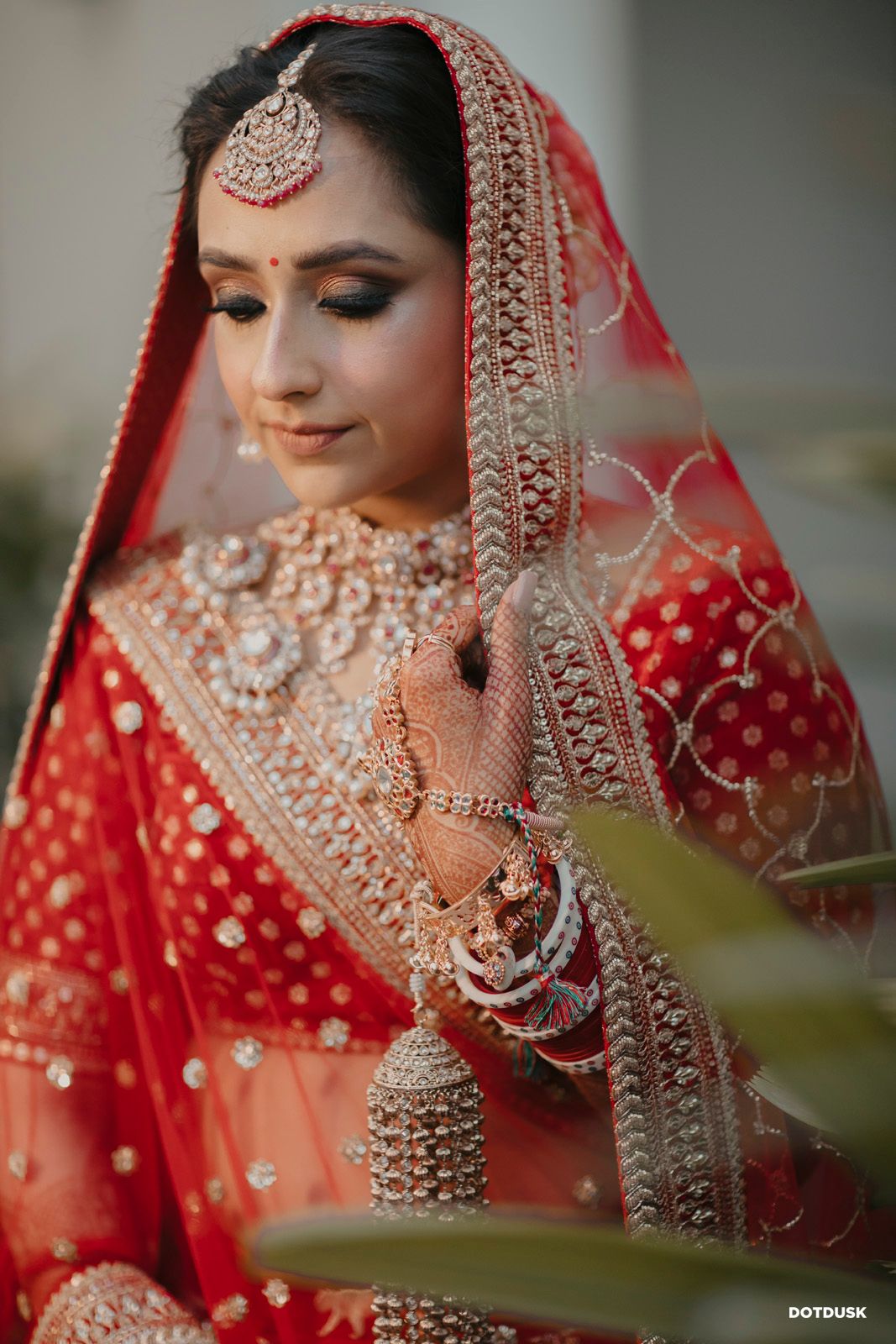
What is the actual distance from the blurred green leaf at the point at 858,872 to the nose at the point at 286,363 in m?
0.59

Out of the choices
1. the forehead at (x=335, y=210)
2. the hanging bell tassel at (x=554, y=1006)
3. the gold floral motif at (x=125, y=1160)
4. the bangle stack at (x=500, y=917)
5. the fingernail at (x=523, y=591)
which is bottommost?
the gold floral motif at (x=125, y=1160)

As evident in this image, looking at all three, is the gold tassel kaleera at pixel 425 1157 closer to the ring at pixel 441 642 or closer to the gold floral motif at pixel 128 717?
the ring at pixel 441 642

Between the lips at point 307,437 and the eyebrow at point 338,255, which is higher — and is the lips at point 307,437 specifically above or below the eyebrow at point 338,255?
below

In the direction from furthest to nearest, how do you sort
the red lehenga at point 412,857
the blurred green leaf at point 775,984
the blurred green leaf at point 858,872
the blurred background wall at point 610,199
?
1. the blurred background wall at point 610,199
2. the red lehenga at point 412,857
3. the blurred green leaf at point 858,872
4. the blurred green leaf at point 775,984

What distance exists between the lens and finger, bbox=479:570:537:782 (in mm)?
896

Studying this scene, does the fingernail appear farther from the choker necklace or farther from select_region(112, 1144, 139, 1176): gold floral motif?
select_region(112, 1144, 139, 1176): gold floral motif

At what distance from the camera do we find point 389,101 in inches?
39.2

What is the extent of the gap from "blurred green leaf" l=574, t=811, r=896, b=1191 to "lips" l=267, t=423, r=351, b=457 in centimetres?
68

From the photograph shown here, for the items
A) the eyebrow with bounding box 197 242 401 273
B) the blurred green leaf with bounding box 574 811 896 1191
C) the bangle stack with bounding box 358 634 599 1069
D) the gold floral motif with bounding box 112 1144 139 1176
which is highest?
the eyebrow with bounding box 197 242 401 273

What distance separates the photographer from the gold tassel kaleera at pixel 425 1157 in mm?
888

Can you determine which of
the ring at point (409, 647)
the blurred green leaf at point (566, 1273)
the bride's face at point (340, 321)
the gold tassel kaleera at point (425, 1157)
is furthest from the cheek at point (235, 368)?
the blurred green leaf at point (566, 1273)


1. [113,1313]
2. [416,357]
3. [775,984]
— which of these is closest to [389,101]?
[416,357]

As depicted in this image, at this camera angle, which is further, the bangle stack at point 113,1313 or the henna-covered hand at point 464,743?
the bangle stack at point 113,1313

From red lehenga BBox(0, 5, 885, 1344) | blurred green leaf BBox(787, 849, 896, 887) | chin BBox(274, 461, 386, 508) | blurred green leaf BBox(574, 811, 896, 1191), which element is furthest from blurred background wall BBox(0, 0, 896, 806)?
blurred green leaf BBox(574, 811, 896, 1191)
